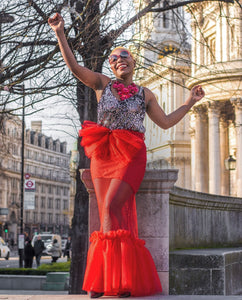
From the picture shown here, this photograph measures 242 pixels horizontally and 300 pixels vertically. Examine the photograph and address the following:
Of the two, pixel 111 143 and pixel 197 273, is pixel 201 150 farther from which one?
pixel 111 143

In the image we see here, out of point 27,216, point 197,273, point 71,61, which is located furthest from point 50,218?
point 71,61

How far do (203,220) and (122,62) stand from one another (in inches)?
181

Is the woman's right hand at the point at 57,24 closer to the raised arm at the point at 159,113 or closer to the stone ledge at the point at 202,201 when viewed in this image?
the raised arm at the point at 159,113

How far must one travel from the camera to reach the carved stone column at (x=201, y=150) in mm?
51125

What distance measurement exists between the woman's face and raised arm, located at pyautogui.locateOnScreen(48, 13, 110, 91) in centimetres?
16

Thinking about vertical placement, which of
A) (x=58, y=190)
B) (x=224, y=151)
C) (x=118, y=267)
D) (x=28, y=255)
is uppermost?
(x=58, y=190)

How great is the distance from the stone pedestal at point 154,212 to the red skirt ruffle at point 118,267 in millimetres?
951

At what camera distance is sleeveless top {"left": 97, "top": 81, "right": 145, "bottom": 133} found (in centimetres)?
555

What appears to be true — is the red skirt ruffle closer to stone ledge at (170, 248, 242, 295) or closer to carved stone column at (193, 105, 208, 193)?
stone ledge at (170, 248, 242, 295)

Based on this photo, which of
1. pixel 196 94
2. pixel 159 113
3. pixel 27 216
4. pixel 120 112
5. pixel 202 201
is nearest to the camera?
pixel 120 112

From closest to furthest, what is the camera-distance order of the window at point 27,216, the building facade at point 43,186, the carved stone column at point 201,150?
A: the carved stone column at point 201,150, the building facade at point 43,186, the window at point 27,216

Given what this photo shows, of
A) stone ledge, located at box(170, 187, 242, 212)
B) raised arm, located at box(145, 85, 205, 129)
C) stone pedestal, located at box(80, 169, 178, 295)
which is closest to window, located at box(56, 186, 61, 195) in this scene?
stone ledge, located at box(170, 187, 242, 212)

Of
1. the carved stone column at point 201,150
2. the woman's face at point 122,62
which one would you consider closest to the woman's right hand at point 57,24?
the woman's face at point 122,62

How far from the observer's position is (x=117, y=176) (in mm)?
5352
